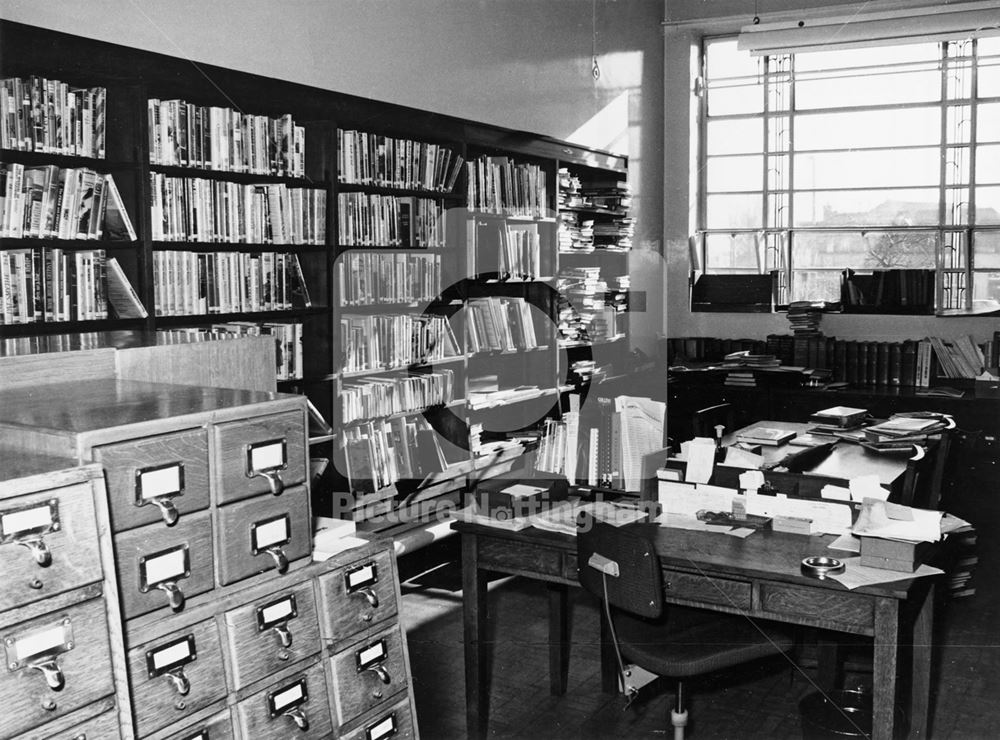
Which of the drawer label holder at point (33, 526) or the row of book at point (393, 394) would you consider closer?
the drawer label holder at point (33, 526)

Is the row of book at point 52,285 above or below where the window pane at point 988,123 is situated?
below

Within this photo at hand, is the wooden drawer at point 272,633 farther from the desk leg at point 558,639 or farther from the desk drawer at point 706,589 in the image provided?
the desk leg at point 558,639

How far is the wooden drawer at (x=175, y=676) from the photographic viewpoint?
148 cm

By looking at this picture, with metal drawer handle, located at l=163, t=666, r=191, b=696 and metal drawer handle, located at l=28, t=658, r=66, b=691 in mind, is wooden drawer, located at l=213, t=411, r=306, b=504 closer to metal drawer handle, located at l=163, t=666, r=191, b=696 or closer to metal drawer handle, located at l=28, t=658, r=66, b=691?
metal drawer handle, located at l=163, t=666, r=191, b=696

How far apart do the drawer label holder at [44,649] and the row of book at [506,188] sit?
4.13m

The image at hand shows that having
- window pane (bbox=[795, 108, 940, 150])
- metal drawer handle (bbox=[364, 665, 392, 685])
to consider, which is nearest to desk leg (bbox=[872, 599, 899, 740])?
metal drawer handle (bbox=[364, 665, 392, 685])

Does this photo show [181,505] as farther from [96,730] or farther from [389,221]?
[389,221]

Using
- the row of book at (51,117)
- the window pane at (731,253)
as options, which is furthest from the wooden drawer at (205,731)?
the window pane at (731,253)

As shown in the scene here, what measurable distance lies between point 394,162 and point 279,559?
328 cm

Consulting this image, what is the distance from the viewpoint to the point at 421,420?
5023 mm

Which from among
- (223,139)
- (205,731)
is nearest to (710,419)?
(223,139)

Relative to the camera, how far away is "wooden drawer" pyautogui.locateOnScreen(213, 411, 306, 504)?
1.60 meters

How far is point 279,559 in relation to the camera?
5.66 ft

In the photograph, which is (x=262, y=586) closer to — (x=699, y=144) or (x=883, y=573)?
(x=883, y=573)
